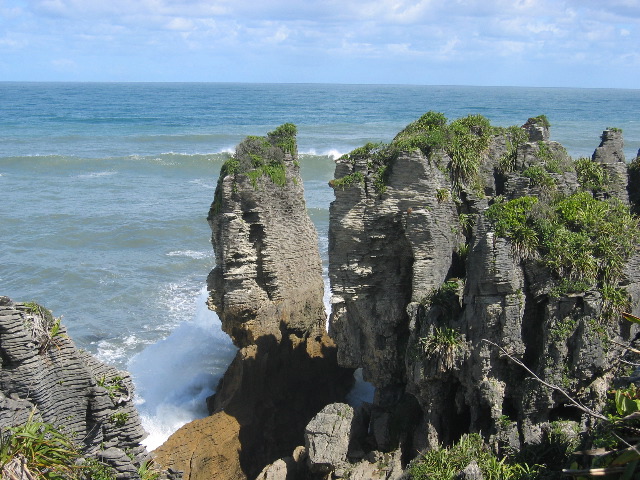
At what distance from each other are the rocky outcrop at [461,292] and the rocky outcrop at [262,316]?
328cm

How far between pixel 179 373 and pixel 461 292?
13.8m

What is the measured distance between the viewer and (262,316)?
22266mm

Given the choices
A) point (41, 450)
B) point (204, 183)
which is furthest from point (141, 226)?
point (41, 450)

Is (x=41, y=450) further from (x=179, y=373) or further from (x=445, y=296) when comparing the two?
(x=179, y=373)

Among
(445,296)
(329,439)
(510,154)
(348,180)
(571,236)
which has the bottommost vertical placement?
(329,439)

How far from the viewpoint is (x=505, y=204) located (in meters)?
16.6

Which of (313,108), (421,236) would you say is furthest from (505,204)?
(313,108)

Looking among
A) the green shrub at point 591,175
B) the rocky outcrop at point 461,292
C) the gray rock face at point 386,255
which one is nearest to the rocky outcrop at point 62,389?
the rocky outcrop at point 461,292

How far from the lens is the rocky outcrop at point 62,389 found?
465 inches

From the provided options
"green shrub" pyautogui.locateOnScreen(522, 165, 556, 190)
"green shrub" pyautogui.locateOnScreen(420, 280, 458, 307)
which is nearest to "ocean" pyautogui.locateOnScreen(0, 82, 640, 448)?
"green shrub" pyautogui.locateOnScreen(420, 280, 458, 307)

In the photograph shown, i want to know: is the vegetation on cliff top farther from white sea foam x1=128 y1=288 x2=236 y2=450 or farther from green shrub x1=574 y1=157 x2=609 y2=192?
green shrub x1=574 y1=157 x2=609 y2=192

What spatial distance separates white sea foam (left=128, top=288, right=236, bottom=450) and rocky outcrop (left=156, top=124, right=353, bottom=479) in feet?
5.44

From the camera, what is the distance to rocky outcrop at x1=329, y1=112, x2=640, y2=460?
607 inches

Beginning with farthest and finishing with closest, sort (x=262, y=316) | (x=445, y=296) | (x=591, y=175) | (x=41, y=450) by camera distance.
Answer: (x=262, y=316) < (x=591, y=175) < (x=445, y=296) < (x=41, y=450)
